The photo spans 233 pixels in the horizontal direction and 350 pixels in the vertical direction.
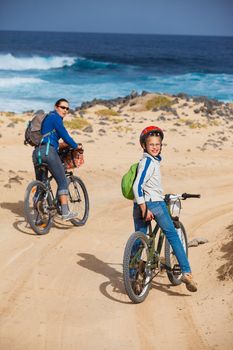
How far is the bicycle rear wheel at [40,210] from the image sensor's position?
8.89m

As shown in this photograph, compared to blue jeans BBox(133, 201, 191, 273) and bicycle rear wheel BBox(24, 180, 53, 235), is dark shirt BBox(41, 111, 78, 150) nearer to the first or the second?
bicycle rear wheel BBox(24, 180, 53, 235)

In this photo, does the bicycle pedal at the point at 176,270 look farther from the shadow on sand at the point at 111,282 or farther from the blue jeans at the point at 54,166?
the blue jeans at the point at 54,166

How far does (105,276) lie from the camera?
7363 millimetres

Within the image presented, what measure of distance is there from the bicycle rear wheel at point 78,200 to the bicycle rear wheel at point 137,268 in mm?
3346

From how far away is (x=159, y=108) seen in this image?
2794 centimetres

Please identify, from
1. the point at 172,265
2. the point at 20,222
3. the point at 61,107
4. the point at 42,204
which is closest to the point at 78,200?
the point at 42,204

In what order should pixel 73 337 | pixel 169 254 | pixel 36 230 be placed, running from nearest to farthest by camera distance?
1. pixel 73 337
2. pixel 169 254
3. pixel 36 230

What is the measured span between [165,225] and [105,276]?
1438 mm

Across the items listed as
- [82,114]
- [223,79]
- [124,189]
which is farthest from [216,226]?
[223,79]

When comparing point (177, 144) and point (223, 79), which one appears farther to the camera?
point (223, 79)

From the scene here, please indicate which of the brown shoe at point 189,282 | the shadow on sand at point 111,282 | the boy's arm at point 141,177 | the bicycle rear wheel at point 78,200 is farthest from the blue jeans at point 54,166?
the brown shoe at point 189,282

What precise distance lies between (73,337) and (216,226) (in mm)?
4497

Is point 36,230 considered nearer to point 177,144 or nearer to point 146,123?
point 177,144

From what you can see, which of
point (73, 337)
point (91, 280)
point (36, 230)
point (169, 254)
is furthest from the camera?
point (36, 230)
